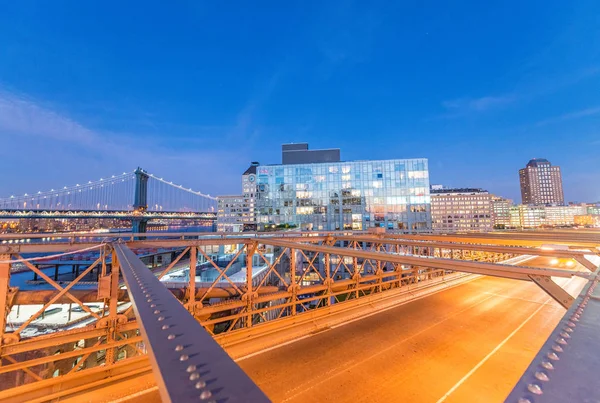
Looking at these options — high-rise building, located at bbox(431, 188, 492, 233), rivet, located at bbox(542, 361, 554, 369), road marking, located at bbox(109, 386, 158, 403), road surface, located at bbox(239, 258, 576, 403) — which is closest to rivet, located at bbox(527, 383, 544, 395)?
rivet, located at bbox(542, 361, 554, 369)

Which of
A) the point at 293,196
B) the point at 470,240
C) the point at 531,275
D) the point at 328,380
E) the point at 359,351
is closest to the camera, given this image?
the point at 531,275

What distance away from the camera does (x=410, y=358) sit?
6656 millimetres

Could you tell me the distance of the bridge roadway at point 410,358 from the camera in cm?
538

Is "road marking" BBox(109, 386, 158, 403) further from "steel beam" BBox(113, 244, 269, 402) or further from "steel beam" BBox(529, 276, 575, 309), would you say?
"steel beam" BBox(529, 276, 575, 309)

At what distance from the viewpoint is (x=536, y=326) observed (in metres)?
8.70

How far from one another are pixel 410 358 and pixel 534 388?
22.4 feet

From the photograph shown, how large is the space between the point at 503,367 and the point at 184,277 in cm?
2070

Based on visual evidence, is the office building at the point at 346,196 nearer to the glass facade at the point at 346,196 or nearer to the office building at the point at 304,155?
the glass facade at the point at 346,196

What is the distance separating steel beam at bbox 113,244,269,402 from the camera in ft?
2.79

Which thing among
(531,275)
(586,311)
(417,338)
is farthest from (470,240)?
(586,311)

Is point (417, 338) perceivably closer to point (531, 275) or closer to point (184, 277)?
point (531, 275)

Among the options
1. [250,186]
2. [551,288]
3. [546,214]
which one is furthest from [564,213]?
[551,288]

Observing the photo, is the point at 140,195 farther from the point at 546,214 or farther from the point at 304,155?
the point at 546,214

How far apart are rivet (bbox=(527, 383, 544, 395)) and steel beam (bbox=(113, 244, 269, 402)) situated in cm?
103
